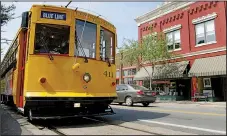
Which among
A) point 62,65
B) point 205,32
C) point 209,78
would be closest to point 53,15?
point 62,65

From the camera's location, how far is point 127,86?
19.0m

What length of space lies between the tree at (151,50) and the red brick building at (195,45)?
47.5 inches

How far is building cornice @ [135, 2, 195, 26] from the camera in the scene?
27623 millimetres

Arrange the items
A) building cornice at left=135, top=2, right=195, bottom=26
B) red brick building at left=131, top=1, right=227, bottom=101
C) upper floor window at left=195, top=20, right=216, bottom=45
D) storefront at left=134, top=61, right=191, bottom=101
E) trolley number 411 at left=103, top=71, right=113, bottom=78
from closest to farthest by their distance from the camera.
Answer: trolley number 411 at left=103, top=71, right=113, bottom=78 < red brick building at left=131, top=1, right=227, bottom=101 < upper floor window at left=195, top=20, right=216, bottom=45 < storefront at left=134, top=61, right=191, bottom=101 < building cornice at left=135, top=2, right=195, bottom=26

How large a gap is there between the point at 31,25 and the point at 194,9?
20231 millimetres

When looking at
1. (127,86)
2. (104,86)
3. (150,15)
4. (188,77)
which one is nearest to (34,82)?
(104,86)

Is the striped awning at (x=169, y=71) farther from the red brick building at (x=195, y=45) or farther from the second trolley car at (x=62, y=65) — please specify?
the second trolley car at (x=62, y=65)

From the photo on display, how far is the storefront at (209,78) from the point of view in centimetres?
2275

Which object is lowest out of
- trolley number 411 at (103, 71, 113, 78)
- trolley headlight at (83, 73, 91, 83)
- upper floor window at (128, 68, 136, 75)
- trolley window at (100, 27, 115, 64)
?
trolley headlight at (83, 73, 91, 83)

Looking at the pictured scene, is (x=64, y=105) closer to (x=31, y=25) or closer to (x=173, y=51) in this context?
(x=31, y=25)

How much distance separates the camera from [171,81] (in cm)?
2797

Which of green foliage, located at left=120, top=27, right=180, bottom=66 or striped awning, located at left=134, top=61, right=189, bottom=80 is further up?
green foliage, located at left=120, top=27, right=180, bottom=66

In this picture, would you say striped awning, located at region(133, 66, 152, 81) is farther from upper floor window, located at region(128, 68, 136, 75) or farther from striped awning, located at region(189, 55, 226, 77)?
upper floor window, located at region(128, 68, 136, 75)

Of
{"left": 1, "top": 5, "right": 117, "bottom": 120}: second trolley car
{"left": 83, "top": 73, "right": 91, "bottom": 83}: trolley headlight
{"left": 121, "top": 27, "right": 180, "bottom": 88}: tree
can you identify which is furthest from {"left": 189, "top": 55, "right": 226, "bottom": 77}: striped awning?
{"left": 83, "top": 73, "right": 91, "bottom": 83}: trolley headlight
